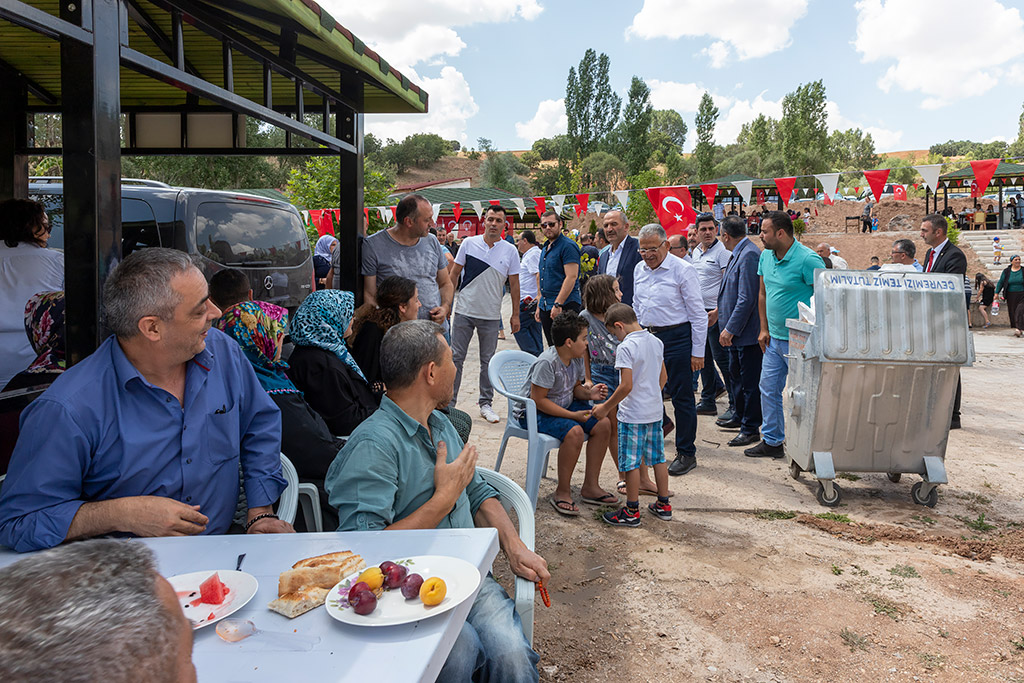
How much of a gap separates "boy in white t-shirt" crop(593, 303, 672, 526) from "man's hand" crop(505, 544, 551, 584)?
79.5 inches

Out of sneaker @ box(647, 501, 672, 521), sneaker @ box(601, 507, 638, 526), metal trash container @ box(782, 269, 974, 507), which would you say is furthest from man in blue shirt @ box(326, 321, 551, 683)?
metal trash container @ box(782, 269, 974, 507)

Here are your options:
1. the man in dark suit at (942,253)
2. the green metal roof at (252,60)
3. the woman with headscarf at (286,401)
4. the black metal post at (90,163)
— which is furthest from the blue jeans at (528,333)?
the black metal post at (90,163)

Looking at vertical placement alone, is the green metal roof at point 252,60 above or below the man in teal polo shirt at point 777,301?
above

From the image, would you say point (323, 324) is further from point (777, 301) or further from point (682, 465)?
point (777, 301)

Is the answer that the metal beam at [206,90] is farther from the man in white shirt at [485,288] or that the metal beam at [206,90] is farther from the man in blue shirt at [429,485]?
the man in white shirt at [485,288]

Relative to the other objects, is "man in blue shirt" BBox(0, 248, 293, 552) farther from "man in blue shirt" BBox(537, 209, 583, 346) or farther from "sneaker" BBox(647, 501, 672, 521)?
"man in blue shirt" BBox(537, 209, 583, 346)

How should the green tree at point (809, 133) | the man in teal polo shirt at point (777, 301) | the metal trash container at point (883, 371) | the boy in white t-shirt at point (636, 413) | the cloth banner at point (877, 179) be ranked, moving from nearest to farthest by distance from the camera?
1. the boy in white t-shirt at point (636, 413)
2. the metal trash container at point (883, 371)
3. the man in teal polo shirt at point (777, 301)
4. the cloth banner at point (877, 179)
5. the green tree at point (809, 133)

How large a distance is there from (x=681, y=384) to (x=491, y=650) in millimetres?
3572

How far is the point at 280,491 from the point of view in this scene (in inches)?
95.4

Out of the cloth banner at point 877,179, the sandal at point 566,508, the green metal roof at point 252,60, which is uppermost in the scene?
the cloth banner at point 877,179

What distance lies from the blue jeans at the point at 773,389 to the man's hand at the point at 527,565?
3902mm

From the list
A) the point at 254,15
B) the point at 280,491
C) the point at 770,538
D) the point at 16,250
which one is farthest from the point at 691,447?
the point at 16,250

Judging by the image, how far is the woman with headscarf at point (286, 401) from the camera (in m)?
2.86

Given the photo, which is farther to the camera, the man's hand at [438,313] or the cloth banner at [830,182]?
the cloth banner at [830,182]
